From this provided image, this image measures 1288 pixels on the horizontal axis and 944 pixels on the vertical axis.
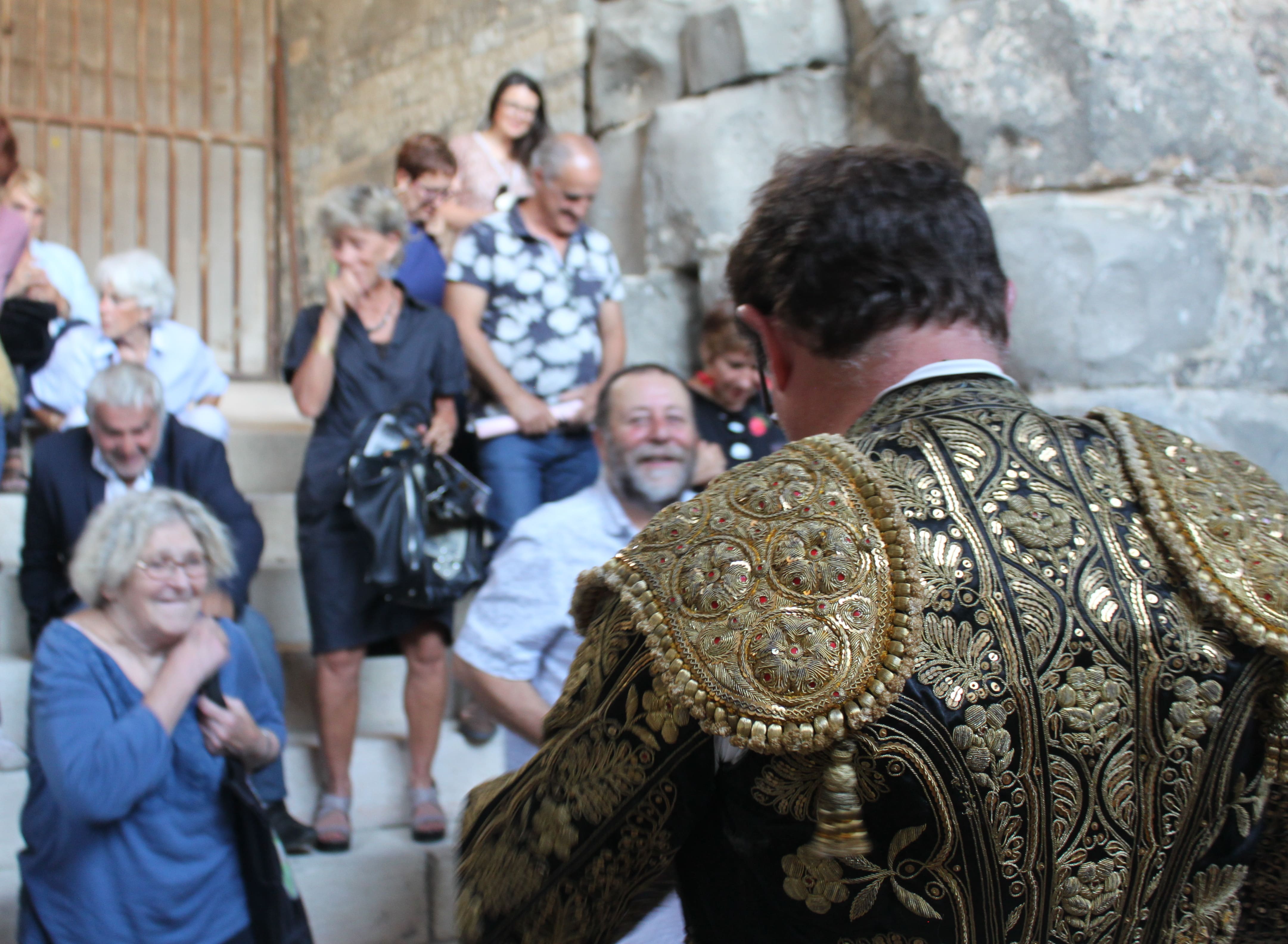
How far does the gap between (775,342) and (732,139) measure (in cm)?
432

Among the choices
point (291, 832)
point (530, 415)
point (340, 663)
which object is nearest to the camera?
point (291, 832)

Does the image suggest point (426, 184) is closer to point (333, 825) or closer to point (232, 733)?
point (333, 825)

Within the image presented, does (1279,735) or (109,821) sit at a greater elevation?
(1279,735)

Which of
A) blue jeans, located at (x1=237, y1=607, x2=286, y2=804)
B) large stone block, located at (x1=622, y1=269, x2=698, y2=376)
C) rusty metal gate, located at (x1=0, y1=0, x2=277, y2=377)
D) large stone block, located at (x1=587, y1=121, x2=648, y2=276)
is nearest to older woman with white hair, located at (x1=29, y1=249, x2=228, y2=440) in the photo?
blue jeans, located at (x1=237, y1=607, x2=286, y2=804)

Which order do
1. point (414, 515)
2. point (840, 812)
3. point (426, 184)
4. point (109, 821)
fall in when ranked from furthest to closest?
point (426, 184)
point (414, 515)
point (109, 821)
point (840, 812)

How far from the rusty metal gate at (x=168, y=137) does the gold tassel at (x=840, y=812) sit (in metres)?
7.98

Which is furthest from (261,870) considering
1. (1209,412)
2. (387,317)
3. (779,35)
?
(779,35)

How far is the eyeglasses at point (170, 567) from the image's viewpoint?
2412mm

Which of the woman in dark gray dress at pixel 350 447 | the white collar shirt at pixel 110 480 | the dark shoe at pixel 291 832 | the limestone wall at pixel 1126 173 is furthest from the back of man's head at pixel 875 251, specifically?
the limestone wall at pixel 1126 173

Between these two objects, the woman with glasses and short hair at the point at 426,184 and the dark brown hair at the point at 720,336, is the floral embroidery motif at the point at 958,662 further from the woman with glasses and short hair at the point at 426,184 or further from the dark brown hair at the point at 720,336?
the woman with glasses and short hair at the point at 426,184

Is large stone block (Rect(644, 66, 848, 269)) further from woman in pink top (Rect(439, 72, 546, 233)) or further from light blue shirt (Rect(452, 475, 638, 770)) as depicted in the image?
light blue shirt (Rect(452, 475, 638, 770))

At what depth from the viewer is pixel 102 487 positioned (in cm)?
306

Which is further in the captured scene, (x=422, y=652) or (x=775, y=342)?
(x=422, y=652)

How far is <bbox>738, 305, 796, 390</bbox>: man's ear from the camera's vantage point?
45.0 inches
